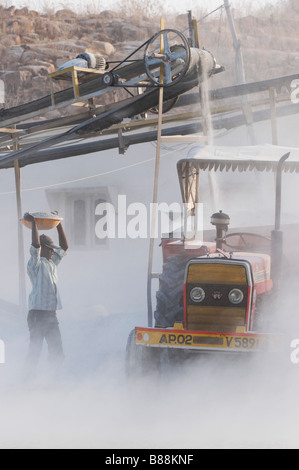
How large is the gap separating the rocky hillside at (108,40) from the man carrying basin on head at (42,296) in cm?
1969

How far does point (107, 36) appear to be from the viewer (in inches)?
1342

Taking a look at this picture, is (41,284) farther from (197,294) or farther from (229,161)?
(229,161)

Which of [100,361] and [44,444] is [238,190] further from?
[44,444]

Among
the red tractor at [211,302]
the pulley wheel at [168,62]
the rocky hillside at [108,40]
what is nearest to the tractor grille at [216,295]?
the red tractor at [211,302]

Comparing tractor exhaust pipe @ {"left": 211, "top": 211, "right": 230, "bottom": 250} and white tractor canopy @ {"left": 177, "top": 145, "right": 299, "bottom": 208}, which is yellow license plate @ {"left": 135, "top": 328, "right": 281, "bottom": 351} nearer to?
tractor exhaust pipe @ {"left": 211, "top": 211, "right": 230, "bottom": 250}

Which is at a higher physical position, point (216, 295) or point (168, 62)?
point (168, 62)

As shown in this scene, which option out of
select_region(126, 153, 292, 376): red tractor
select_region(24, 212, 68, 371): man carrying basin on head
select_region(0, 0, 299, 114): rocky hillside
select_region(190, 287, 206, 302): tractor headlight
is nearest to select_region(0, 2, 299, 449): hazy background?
select_region(126, 153, 292, 376): red tractor

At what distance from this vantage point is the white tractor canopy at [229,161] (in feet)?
28.3

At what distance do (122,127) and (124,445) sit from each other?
787 cm

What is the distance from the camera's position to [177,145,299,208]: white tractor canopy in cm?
862

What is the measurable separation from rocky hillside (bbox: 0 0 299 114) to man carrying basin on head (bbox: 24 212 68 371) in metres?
19.7

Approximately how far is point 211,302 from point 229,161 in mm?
2009

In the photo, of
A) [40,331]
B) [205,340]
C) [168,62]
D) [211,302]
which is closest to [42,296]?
[40,331]

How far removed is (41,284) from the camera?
8.36 metres
